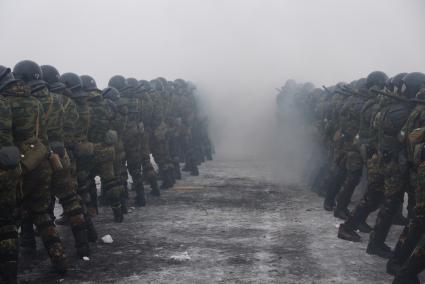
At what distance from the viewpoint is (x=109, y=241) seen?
23.1ft

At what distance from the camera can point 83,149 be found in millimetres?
7039

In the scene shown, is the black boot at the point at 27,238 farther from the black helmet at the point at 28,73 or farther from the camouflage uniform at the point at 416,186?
the camouflage uniform at the point at 416,186

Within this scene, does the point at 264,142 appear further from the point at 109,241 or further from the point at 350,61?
the point at 350,61

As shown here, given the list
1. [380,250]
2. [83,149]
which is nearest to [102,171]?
[83,149]

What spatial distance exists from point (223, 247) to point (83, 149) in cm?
227

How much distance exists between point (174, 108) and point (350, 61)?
2250 cm

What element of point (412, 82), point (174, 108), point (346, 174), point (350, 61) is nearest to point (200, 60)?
point (350, 61)

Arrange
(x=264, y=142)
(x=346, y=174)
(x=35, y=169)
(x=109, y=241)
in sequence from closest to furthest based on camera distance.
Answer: (x=35, y=169)
(x=109, y=241)
(x=346, y=174)
(x=264, y=142)

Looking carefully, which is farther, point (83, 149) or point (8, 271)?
point (83, 149)

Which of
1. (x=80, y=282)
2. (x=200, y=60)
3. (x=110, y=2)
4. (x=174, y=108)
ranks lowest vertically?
(x=80, y=282)

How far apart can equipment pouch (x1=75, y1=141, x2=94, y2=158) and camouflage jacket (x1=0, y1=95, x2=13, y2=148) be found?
2.13 metres

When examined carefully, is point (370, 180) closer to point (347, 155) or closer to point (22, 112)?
point (347, 155)

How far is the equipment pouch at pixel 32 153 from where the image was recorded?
5.16m

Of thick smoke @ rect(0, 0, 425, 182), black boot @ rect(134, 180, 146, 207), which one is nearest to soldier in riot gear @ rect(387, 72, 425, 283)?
black boot @ rect(134, 180, 146, 207)
